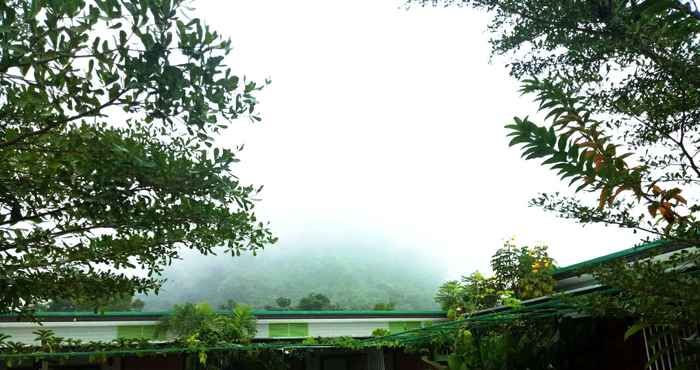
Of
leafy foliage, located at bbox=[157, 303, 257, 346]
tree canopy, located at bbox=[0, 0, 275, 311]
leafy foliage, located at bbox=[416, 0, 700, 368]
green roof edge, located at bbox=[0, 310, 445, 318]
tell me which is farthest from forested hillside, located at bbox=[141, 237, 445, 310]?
leafy foliage, located at bbox=[416, 0, 700, 368]

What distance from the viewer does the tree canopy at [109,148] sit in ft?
6.75

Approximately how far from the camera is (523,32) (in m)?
2.70

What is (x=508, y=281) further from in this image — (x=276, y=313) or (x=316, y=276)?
(x=316, y=276)

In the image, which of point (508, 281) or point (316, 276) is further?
point (316, 276)

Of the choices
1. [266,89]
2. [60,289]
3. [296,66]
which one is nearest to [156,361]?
[60,289]

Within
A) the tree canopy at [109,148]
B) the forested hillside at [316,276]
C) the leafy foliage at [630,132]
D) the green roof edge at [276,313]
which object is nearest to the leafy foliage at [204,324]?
the green roof edge at [276,313]

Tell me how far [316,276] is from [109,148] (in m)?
86.2

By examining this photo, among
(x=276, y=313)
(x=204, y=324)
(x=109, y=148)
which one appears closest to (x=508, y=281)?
(x=276, y=313)

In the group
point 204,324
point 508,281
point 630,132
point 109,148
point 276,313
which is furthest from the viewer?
point 276,313

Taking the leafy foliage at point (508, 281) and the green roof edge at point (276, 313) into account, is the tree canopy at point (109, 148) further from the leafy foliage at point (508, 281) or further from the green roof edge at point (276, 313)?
the leafy foliage at point (508, 281)

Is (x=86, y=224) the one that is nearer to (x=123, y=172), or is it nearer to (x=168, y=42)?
(x=123, y=172)

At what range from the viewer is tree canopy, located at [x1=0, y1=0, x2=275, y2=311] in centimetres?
206

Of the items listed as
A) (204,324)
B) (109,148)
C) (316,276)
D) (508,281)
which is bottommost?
(204,324)

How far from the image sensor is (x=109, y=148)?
2406 mm
